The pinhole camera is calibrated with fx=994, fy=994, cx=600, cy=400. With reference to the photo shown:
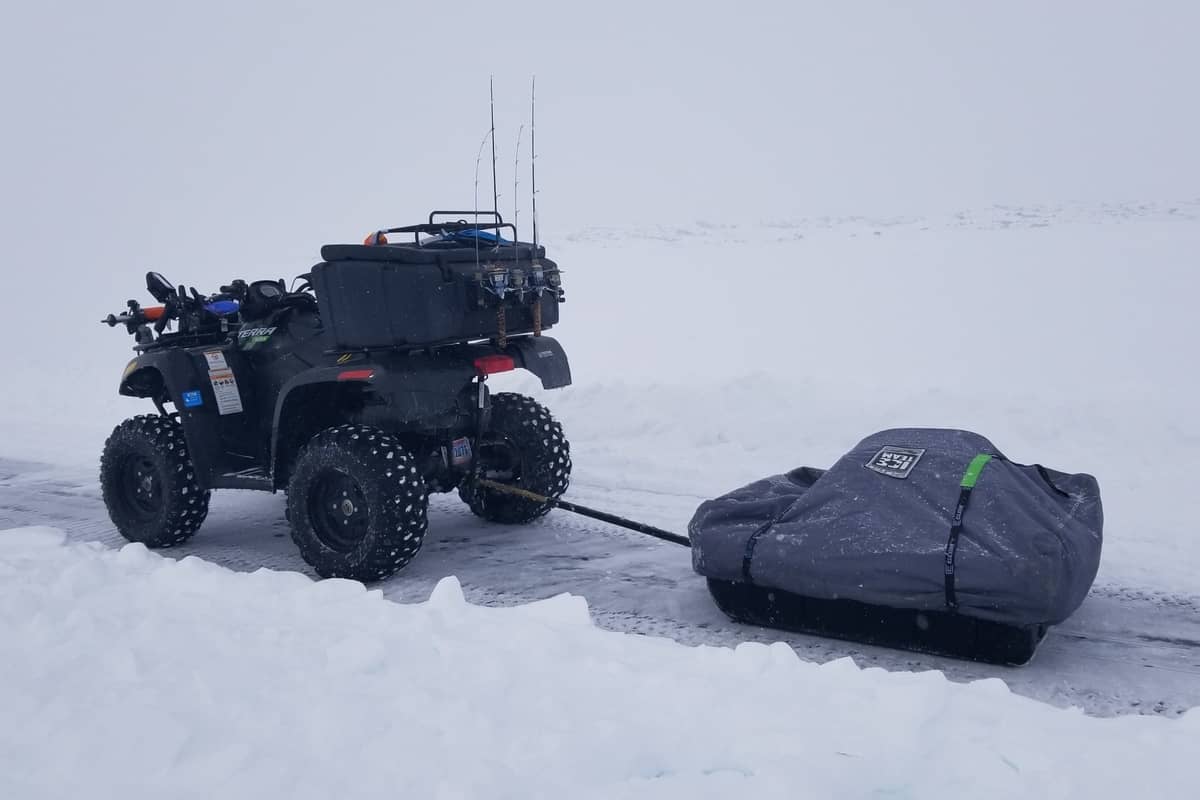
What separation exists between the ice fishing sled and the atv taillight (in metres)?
1.57

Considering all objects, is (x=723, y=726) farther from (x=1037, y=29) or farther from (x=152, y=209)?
(x=1037, y=29)

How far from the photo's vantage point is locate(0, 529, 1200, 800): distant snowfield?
8.64ft

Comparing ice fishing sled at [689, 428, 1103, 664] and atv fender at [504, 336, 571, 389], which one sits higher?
atv fender at [504, 336, 571, 389]

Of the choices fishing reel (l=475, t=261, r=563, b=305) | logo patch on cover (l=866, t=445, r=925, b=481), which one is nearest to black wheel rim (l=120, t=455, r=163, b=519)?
fishing reel (l=475, t=261, r=563, b=305)

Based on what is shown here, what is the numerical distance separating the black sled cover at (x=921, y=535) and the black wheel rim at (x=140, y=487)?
140 inches

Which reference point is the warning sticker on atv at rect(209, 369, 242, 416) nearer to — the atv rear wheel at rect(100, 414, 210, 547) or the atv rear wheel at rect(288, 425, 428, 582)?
the atv rear wheel at rect(100, 414, 210, 547)

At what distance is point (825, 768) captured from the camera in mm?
2684

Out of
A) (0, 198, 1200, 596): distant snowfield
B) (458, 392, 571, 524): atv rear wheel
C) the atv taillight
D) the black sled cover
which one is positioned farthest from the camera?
(0, 198, 1200, 596): distant snowfield

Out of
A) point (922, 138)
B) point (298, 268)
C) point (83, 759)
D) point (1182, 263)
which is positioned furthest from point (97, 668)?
point (922, 138)

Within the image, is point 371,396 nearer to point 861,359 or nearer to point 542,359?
point 542,359

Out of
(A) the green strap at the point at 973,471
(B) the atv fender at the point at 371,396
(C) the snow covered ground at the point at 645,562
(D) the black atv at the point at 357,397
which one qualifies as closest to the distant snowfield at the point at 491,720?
(C) the snow covered ground at the point at 645,562

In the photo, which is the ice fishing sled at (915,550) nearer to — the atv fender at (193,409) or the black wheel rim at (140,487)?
the atv fender at (193,409)

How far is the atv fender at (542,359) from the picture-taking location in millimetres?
5566

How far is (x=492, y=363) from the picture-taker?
214 inches
